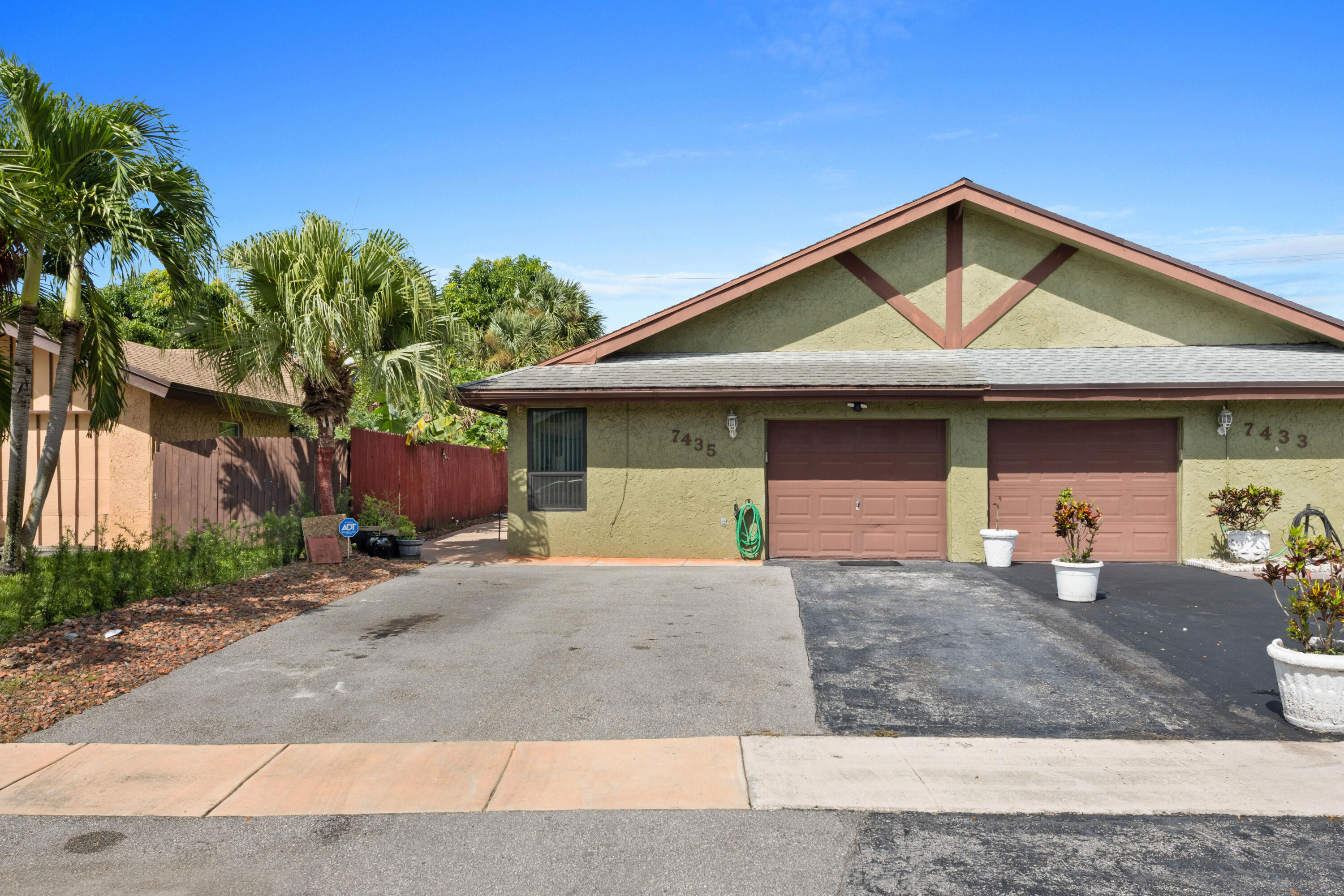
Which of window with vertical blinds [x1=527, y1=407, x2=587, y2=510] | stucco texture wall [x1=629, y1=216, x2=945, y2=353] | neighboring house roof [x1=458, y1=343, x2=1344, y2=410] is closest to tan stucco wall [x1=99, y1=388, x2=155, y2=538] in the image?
neighboring house roof [x1=458, y1=343, x2=1344, y2=410]

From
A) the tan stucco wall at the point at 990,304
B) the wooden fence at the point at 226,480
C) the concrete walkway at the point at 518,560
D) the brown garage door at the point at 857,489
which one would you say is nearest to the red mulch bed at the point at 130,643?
the wooden fence at the point at 226,480

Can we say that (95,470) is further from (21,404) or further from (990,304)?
(990,304)

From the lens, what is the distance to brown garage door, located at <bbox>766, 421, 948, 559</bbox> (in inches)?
561

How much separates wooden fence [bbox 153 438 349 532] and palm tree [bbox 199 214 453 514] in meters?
1.01

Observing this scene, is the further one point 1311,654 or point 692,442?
point 692,442

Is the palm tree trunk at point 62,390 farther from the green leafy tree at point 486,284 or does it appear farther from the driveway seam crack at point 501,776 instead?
the green leafy tree at point 486,284

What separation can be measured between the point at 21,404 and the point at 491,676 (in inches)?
331

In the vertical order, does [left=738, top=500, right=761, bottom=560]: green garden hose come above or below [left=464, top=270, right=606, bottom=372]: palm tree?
below

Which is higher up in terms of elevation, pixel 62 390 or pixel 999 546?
pixel 62 390

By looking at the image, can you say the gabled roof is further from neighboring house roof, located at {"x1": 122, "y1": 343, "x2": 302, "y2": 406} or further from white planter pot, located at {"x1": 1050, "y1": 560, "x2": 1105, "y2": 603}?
white planter pot, located at {"x1": 1050, "y1": 560, "x2": 1105, "y2": 603}

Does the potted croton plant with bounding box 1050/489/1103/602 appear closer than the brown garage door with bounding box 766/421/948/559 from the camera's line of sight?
Yes

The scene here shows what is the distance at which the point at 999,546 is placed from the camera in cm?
1317

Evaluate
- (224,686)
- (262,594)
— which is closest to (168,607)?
(262,594)

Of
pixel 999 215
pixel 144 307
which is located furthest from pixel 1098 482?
pixel 144 307
